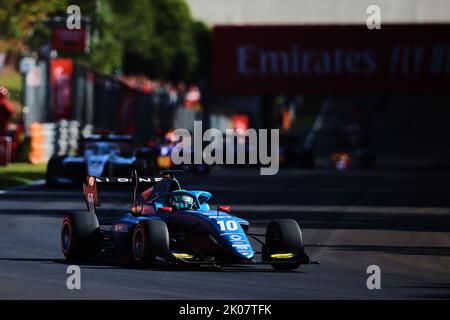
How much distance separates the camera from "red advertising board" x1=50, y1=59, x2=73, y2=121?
45.1 meters

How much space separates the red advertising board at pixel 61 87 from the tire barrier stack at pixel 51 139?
471 millimetres

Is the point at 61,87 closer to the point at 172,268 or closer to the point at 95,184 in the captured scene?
the point at 95,184

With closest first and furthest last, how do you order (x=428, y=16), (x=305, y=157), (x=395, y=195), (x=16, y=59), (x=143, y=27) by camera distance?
(x=395, y=195), (x=305, y=157), (x=16, y=59), (x=143, y=27), (x=428, y=16)

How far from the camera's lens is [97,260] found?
16531mm

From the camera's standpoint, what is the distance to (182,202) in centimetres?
1638

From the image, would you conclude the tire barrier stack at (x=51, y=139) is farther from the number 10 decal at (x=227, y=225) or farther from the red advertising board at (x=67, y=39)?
the number 10 decal at (x=227, y=225)

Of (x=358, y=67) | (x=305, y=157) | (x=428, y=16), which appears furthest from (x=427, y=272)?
(x=428, y=16)

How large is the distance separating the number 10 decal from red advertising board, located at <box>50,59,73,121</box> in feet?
98.4

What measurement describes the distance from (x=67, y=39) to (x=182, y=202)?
32941 millimetres

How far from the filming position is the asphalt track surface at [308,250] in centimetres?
1384

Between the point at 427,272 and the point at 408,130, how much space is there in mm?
79927

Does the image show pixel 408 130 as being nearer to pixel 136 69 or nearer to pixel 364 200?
pixel 136 69

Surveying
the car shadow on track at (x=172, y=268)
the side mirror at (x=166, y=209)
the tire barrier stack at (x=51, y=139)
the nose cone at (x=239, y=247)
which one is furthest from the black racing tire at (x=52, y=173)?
the nose cone at (x=239, y=247)

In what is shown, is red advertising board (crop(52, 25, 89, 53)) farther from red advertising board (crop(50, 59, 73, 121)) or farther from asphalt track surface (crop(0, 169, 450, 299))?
asphalt track surface (crop(0, 169, 450, 299))
